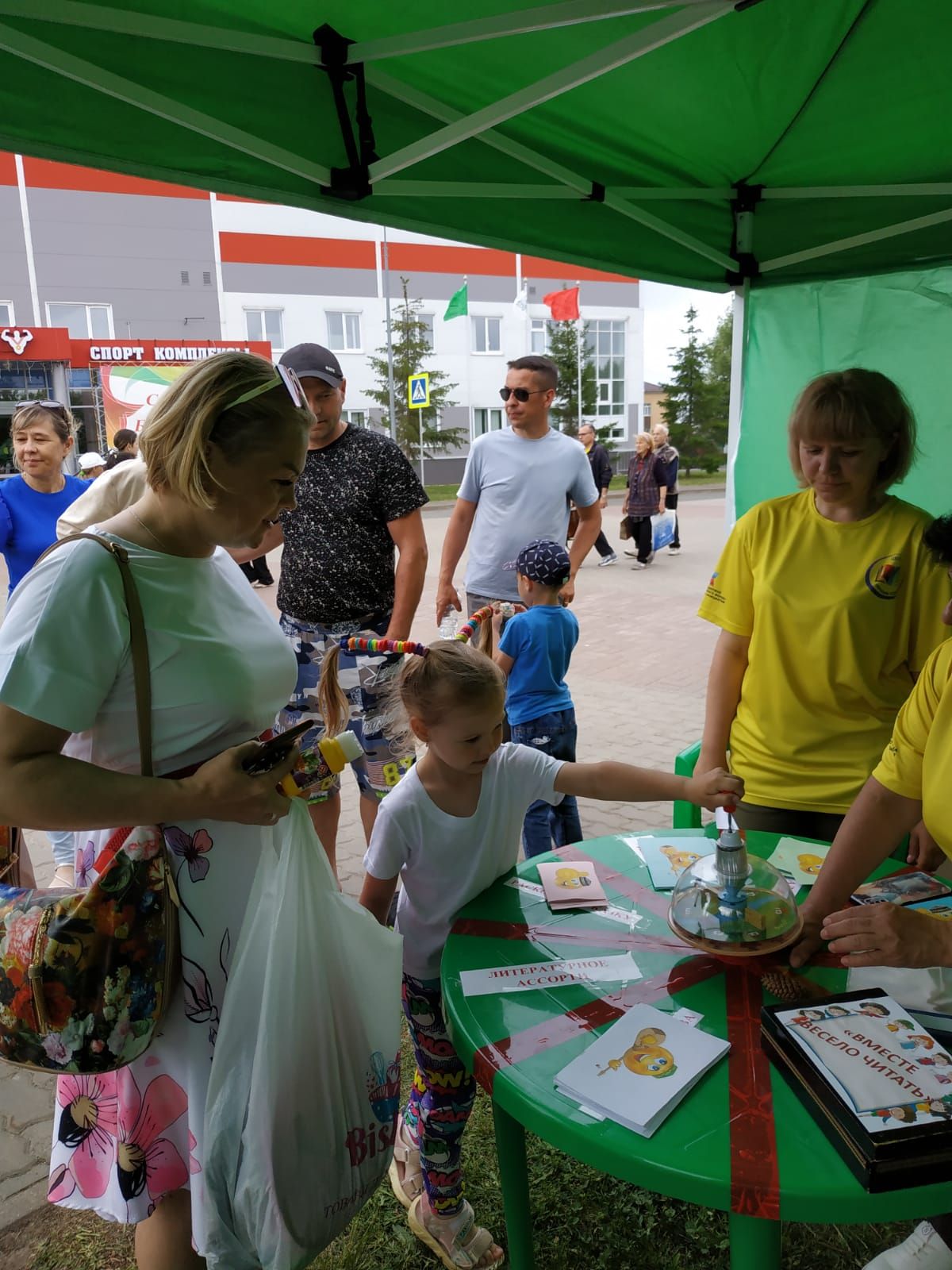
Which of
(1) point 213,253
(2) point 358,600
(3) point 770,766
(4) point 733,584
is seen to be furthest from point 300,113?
(1) point 213,253

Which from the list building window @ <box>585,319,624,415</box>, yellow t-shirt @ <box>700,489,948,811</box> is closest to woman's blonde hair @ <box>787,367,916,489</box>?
yellow t-shirt @ <box>700,489,948,811</box>

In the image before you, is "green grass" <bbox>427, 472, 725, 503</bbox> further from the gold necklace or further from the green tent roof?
the gold necklace

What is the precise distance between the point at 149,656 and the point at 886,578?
161cm

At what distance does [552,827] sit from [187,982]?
193cm

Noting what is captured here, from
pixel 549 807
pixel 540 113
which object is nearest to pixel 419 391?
pixel 540 113

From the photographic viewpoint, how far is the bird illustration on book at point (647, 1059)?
3.95 feet

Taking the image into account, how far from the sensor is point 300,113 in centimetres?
230

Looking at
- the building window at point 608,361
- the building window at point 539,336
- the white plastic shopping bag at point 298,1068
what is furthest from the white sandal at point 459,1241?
the building window at point 608,361

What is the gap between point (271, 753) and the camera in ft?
4.26

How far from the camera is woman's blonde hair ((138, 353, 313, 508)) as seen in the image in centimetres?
125

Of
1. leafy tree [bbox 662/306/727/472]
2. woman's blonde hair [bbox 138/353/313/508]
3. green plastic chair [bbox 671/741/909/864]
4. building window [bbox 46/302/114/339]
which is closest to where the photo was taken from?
woman's blonde hair [bbox 138/353/313/508]

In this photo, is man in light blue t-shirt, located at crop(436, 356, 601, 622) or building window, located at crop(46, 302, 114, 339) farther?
building window, located at crop(46, 302, 114, 339)

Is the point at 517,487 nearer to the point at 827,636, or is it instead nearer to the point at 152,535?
the point at 827,636

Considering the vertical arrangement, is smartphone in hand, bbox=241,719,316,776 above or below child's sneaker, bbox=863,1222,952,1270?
above
